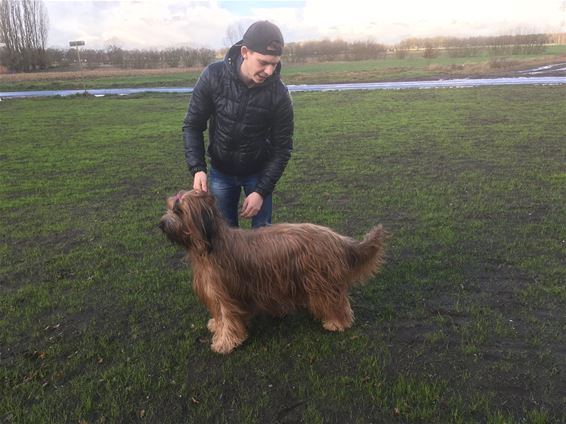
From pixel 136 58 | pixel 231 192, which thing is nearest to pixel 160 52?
pixel 136 58

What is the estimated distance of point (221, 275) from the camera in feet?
13.9

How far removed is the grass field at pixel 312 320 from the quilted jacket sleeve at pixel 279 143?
1479 millimetres

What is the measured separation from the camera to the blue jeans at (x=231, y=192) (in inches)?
200

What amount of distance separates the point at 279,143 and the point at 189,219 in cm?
148

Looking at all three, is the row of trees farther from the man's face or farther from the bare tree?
the man's face

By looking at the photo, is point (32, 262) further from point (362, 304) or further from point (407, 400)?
point (407, 400)

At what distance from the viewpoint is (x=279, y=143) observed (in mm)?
4887

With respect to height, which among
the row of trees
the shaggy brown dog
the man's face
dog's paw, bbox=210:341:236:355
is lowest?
dog's paw, bbox=210:341:236:355

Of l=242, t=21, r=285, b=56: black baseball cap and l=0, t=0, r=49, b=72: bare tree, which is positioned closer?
l=242, t=21, r=285, b=56: black baseball cap

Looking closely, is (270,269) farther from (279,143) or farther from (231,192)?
(279,143)

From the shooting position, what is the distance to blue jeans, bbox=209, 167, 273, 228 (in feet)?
16.7

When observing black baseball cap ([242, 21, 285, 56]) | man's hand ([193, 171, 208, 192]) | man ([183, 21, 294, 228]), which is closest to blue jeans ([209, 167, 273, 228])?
man ([183, 21, 294, 228])

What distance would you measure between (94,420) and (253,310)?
1663 mm

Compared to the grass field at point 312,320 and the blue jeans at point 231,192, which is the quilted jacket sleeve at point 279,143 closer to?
the blue jeans at point 231,192
